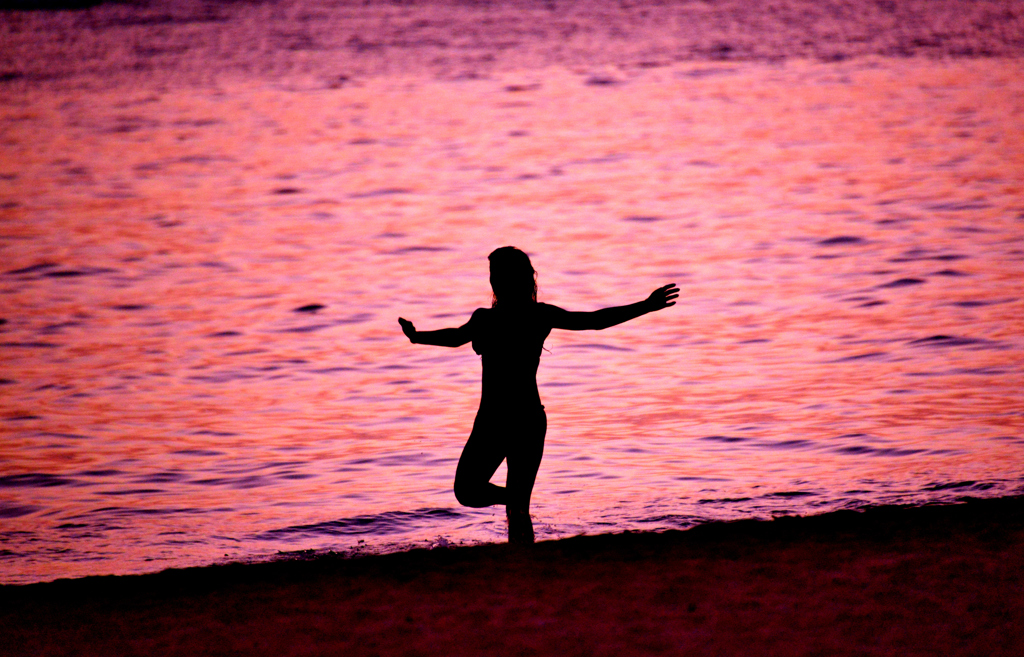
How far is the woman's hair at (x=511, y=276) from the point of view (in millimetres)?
5961

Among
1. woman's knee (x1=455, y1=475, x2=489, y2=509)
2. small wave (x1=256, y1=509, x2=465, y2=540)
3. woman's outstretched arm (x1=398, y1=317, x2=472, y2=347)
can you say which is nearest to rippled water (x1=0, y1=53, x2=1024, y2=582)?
small wave (x1=256, y1=509, x2=465, y2=540)

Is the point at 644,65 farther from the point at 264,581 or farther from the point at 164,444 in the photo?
the point at 264,581

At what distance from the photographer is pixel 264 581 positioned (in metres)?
6.23

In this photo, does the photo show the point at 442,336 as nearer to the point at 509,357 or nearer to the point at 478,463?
the point at 509,357

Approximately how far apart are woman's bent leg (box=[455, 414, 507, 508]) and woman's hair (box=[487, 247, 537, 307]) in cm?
56

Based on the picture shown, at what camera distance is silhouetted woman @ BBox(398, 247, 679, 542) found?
19.6 feet

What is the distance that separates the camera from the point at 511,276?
19.6 feet

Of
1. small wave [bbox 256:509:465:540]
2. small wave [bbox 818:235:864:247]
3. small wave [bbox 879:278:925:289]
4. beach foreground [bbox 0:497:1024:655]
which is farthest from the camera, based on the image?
small wave [bbox 818:235:864:247]

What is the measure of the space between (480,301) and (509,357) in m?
6.60

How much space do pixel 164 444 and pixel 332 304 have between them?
3.90 m

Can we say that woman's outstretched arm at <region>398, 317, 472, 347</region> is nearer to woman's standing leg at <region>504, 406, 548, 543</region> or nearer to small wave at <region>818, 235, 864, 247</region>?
woman's standing leg at <region>504, 406, 548, 543</region>

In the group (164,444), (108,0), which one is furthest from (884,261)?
(108,0)

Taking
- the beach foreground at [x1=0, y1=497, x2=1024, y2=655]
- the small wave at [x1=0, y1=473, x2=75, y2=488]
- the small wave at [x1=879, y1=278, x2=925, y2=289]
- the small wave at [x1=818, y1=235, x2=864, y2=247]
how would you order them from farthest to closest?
1. the small wave at [x1=818, y1=235, x2=864, y2=247]
2. the small wave at [x1=879, y1=278, x2=925, y2=289]
3. the small wave at [x1=0, y1=473, x2=75, y2=488]
4. the beach foreground at [x1=0, y1=497, x2=1024, y2=655]

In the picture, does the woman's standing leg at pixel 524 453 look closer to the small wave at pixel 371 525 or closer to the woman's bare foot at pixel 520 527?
the woman's bare foot at pixel 520 527
